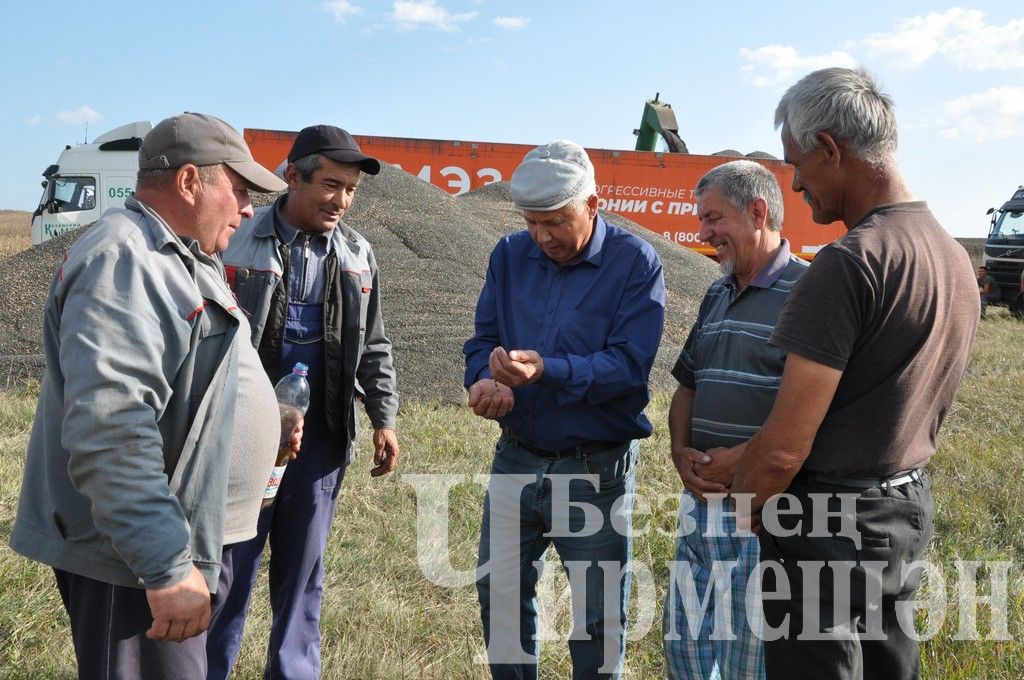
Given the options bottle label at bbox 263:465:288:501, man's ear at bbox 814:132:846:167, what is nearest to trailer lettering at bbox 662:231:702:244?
bottle label at bbox 263:465:288:501

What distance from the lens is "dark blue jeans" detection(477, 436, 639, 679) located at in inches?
102

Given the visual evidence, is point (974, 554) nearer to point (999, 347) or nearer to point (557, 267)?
point (557, 267)

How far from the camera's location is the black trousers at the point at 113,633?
173 cm

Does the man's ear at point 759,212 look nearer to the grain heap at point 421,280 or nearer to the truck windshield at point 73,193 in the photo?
the grain heap at point 421,280

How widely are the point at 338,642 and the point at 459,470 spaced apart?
196 cm

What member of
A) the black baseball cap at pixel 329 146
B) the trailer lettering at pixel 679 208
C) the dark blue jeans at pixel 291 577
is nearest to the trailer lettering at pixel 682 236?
the trailer lettering at pixel 679 208

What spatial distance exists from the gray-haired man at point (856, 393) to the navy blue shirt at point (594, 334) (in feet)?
2.16

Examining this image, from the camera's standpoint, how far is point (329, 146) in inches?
107

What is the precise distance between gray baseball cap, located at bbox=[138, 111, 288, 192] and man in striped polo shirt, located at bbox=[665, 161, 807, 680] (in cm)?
141

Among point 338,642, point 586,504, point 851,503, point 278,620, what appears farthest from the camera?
point 338,642

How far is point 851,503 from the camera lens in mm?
1881

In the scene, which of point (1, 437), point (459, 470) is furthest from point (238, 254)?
point (1, 437)

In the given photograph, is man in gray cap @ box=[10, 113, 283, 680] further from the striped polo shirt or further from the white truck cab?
the white truck cab

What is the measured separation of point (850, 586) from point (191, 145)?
5.99 feet
